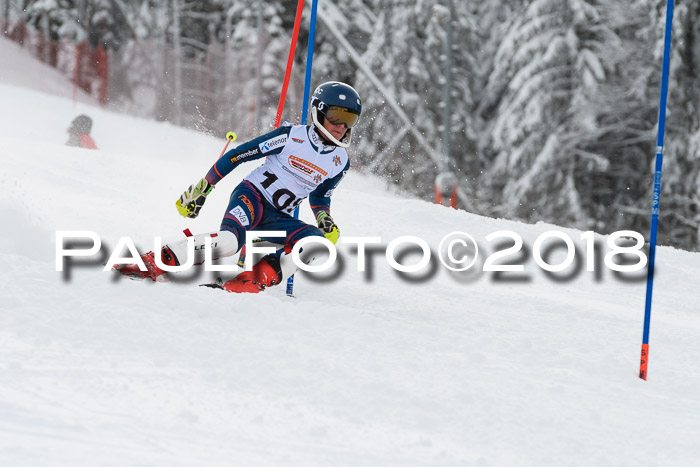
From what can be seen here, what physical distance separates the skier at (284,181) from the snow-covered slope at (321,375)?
1.49 ft

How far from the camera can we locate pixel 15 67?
26500 mm

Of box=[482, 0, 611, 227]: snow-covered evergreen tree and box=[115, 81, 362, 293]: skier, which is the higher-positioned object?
box=[482, 0, 611, 227]: snow-covered evergreen tree

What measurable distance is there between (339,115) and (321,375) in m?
2.13

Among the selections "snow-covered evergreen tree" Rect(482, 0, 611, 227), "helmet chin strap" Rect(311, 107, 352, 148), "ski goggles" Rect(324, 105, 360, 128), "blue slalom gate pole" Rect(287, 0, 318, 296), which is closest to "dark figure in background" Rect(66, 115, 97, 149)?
"blue slalom gate pole" Rect(287, 0, 318, 296)

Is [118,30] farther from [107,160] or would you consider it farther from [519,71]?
[107,160]

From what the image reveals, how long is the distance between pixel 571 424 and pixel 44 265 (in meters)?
2.91

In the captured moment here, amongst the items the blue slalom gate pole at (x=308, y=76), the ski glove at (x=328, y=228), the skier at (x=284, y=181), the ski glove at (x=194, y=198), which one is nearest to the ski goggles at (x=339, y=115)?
the skier at (x=284, y=181)

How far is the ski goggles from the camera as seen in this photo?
5156mm

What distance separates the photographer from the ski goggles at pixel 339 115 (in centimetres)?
516

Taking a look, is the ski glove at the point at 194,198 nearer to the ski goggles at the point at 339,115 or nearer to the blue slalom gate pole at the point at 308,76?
the blue slalom gate pole at the point at 308,76

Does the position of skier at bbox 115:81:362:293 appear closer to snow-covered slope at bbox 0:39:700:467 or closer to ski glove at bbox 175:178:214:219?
ski glove at bbox 175:178:214:219

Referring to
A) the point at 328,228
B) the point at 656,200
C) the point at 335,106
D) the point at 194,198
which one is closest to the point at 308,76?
the point at 335,106

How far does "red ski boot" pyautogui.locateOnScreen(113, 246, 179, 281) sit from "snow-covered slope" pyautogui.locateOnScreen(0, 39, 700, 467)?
0.75 ft

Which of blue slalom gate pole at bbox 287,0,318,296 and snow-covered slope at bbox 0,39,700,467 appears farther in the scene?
blue slalom gate pole at bbox 287,0,318,296
